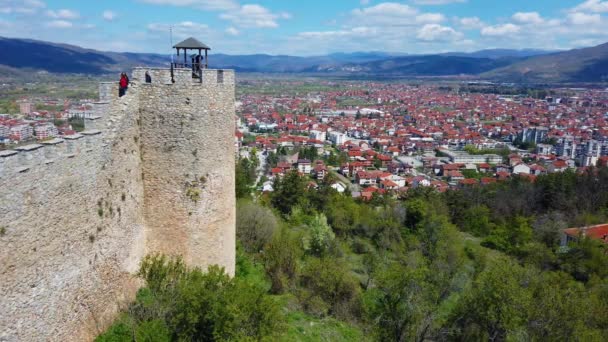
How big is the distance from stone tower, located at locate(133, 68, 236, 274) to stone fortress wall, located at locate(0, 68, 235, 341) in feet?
0.08

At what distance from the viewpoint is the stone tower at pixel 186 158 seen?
38.5 feet

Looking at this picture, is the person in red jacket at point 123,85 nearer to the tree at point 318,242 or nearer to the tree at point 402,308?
the tree at point 402,308

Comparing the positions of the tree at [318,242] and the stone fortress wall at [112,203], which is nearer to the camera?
the stone fortress wall at [112,203]

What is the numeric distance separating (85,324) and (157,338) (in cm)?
165

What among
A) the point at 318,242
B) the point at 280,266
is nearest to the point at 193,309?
the point at 280,266

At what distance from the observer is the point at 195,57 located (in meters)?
12.2

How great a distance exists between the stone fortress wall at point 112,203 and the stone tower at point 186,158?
0.08ft

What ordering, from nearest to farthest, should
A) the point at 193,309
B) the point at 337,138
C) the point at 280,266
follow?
the point at 193,309 → the point at 280,266 → the point at 337,138

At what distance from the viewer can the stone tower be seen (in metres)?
11.7

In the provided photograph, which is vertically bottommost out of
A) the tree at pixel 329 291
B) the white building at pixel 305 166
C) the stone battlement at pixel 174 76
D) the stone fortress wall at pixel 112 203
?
the white building at pixel 305 166

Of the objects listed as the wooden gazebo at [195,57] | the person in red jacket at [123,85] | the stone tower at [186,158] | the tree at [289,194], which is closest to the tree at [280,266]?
the stone tower at [186,158]

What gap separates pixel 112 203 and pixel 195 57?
4.20 m

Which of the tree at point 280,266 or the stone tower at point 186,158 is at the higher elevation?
the stone tower at point 186,158

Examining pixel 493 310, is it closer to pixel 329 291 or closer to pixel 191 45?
pixel 329 291
